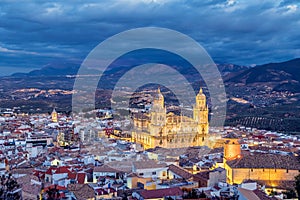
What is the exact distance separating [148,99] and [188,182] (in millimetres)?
66956

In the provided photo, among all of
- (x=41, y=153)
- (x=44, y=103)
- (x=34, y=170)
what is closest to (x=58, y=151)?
(x=41, y=153)

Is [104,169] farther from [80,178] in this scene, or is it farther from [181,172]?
[181,172]

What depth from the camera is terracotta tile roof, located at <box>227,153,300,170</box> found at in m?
24.8

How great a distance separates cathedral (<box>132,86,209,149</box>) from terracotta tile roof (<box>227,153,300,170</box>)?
1809cm

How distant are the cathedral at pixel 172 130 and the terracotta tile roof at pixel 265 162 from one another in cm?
1809

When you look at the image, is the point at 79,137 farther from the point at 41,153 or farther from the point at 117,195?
the point at 117,195

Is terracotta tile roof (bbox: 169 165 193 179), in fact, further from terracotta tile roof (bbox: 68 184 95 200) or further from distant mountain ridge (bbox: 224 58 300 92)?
distant mountain ridge (bbox: 224 58 300 92)

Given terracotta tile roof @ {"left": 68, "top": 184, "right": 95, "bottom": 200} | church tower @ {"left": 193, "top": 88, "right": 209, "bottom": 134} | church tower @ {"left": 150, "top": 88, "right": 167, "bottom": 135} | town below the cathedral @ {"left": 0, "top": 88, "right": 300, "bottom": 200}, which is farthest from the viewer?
church tower @ {"left": 193, "top": 88, "right": 209, "bottom": 134}

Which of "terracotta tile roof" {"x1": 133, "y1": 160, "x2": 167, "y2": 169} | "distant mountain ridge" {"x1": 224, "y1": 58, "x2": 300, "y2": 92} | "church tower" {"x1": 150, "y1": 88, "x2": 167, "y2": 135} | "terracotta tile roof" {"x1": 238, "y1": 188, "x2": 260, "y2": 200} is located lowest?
"terracotta tile roof" {"x1": 133, "y1": 160, "x2": 167, "y2": 169}

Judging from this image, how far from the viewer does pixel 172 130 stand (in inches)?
1777

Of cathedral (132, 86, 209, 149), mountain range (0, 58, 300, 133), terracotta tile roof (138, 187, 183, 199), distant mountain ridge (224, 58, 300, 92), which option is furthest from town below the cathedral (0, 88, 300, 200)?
distant mountain ridge (224, 58, 300, 92)

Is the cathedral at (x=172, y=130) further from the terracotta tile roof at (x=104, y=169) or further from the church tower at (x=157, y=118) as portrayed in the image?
the terracotta tile roof at (x=104, y=169)

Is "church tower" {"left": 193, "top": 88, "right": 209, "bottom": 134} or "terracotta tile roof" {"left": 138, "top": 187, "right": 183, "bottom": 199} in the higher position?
"church tower" {"left": 193, "top": 88, "right": 209, "bottom": 134}

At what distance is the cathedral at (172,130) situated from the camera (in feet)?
145
